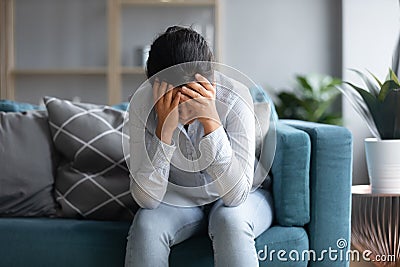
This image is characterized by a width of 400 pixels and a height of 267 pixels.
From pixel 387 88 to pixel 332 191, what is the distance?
450 millimetres

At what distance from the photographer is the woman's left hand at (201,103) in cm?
187

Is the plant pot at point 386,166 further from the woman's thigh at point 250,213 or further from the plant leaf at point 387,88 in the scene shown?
the woman's thigh at point 250,213

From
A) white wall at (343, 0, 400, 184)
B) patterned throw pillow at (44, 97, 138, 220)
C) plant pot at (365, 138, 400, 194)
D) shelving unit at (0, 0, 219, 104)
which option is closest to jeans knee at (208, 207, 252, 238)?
patterned throw pillow at (44, 97, 138, 220)

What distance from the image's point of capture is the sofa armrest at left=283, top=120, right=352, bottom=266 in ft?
7.06

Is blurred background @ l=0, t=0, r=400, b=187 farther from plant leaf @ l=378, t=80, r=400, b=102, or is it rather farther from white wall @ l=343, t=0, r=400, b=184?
plant leaf @ l=378, t=80, r=400, b=102

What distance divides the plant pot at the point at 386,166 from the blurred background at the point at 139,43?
7.56ft

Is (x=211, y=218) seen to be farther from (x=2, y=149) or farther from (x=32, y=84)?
(x=32, y=84)

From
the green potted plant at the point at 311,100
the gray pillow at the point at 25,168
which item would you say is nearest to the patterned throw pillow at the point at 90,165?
the gray pillow at the point at 25,168

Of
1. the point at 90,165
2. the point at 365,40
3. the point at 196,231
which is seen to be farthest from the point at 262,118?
the point at 365,40

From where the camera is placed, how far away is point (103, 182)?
7.93 ft

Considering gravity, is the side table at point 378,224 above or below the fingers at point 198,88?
below

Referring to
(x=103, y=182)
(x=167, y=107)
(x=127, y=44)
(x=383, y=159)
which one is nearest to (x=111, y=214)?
(x=103, y=182)

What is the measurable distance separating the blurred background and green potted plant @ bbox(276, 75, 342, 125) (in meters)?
0.01

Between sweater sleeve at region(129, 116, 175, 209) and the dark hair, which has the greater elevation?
the dark hair
